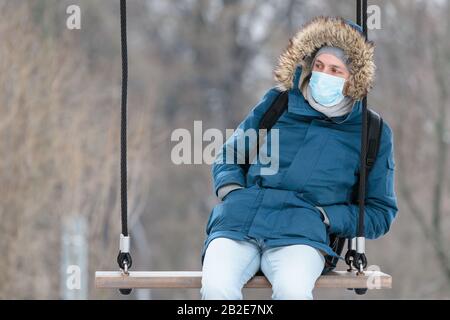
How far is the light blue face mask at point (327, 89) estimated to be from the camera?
15.8 ft

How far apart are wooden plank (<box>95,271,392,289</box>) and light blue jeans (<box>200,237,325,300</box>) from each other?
47 millimetres

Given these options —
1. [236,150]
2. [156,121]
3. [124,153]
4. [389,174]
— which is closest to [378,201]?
[389,174]

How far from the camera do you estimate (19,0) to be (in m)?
11.8

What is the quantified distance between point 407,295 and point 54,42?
682 cm

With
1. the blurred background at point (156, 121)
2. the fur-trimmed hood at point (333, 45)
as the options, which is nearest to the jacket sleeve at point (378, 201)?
the fur-trimmed hood at point (333, 45)

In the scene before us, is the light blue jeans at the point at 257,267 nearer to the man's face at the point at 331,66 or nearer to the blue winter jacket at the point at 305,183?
the blue winter jacket at the point at 305,183

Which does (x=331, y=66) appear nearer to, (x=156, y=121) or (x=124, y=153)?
(x=124, y=153)

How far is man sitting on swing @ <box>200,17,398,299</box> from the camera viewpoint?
4.53 metres

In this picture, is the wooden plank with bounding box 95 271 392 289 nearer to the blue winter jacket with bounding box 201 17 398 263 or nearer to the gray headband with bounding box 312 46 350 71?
the blue winter jacket with bounding box 201 17 398 263

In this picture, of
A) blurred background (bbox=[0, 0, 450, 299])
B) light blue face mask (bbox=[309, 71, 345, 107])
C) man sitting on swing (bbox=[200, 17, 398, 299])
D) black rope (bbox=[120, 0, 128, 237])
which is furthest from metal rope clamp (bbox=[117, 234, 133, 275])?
blurred background (bbox=[0, 0, 450, 299])

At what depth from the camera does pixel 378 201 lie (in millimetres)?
4867

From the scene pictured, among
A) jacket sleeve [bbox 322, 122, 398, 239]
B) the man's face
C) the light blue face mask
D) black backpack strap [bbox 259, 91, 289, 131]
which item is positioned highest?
the man's face

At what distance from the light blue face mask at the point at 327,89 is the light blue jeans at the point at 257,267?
2.06ft
